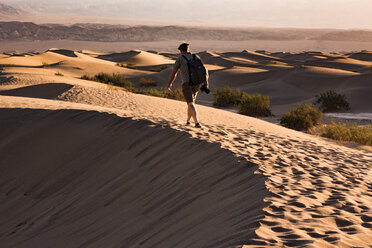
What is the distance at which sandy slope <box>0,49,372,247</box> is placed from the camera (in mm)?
4281

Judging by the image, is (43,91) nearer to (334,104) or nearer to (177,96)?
(177,96)

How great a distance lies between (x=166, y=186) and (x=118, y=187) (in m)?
0.92

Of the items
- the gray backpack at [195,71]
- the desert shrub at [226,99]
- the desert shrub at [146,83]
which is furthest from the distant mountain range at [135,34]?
the gray backpack at [195,71]

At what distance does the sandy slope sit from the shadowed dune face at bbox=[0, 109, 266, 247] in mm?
22

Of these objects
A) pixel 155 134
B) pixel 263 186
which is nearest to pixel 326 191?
pixel 263 186

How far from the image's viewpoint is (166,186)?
19.9 feet

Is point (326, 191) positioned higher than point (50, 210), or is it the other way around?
point (326, 191)

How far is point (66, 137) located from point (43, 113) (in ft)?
6.42

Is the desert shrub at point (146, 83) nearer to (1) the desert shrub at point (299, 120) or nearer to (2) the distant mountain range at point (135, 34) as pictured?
(1) the desert shrub at point (299, 120)

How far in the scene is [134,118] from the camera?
Result: 30.7 feet

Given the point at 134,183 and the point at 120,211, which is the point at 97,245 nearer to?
the point at 120,211

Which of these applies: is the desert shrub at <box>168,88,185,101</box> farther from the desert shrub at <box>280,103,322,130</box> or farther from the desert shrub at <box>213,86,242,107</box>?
the desert shrub at <box>280,103,322,130</box>

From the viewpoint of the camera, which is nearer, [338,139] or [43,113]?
[43,113]

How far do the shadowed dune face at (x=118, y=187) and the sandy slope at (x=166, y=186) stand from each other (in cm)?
2
